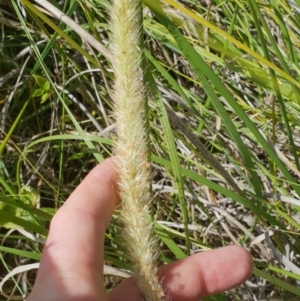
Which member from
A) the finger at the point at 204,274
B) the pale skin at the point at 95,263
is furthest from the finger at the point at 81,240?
the finger at the point at 204,274

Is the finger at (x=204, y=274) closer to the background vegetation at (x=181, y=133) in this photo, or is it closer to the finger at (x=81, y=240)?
the background vegetation at (x=181, y=133)

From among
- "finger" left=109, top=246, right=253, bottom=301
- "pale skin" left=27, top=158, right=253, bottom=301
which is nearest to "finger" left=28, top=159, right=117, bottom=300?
"pale skin" left=27, top=158, right=253, bottom=301

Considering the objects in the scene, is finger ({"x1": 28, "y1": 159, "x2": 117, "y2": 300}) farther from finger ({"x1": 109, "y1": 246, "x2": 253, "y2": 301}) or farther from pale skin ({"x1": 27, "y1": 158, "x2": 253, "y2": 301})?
finger ({"x1": 109, "y1": 246, "x2": 253, "y2": 301})

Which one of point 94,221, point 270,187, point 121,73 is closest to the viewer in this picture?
point 121,73

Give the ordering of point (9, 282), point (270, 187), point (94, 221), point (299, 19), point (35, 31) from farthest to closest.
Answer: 1. point (9, 282)
2. point (35, 31)
3. point (270, 187)
4. point (299, 19)
5. point (94, 221)

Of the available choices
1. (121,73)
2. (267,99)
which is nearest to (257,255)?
(267,99)

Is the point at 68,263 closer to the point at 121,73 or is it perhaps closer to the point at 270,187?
the point at 121,73

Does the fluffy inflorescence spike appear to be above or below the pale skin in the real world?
above

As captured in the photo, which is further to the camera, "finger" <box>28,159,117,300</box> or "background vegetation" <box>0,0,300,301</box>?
"background vegetation" <box>0,0,300,301</box>
